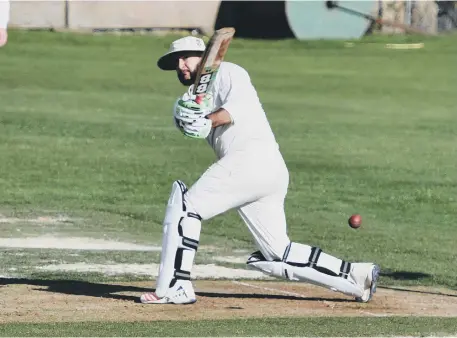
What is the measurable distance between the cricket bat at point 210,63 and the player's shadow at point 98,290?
1.65 m

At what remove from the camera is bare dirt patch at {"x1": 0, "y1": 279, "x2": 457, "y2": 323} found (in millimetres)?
9414

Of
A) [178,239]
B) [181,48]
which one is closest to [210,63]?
[181,48]

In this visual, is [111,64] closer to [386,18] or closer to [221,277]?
[386,18]

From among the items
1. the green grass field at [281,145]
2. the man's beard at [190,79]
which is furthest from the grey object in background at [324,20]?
the man's beard at [190,79]

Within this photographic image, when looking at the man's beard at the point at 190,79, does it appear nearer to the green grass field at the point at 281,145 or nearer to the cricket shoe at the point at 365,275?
the green grass field at the point at 281,145

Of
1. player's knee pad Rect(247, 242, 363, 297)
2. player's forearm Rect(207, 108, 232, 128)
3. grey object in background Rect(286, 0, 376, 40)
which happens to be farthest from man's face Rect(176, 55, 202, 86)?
grey object in background Rect(286, 0, 376, 40)

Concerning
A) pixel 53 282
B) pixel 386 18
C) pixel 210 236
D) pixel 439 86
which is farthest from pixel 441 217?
pixel 386 18

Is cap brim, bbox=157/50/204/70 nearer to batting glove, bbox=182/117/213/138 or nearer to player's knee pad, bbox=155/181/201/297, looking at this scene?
batting glove, bbox=182/117/213/138

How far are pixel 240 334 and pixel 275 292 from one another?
2.05 m

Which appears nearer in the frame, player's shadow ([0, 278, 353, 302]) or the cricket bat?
the cricket bat

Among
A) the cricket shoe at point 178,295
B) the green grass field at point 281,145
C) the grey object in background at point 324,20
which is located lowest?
the grey object in background at point 324,20

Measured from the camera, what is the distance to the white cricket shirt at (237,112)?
9492 millimetres

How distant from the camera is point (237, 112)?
9.47 meters

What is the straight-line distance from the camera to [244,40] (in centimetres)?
3547
